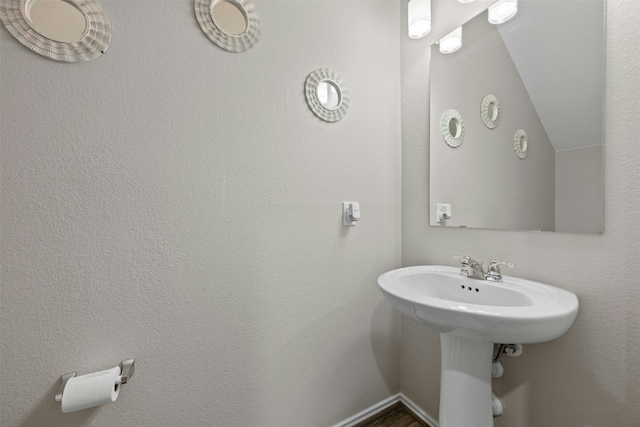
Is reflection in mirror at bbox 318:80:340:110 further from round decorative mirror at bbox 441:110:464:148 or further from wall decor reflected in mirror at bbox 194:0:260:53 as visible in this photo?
round decorative mirror at bbox 441:110:464:148

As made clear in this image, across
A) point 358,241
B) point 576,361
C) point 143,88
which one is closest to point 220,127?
point 143,88

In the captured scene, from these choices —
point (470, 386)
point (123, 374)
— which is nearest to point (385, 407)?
point (470, 386)

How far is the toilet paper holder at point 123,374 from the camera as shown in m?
0.67

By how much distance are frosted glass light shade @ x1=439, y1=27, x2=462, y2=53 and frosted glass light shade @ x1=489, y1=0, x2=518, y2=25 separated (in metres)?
0.13

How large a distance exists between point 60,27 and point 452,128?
4.86ft

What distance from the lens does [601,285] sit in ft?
2.39

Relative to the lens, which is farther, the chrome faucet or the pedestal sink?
the chrome faucet

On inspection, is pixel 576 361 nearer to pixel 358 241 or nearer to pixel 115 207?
pixel 358 241

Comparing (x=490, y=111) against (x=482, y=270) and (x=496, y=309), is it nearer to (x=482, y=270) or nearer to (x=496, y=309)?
(x=482, y=270)

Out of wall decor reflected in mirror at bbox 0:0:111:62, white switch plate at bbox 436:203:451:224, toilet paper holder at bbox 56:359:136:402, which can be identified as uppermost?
wall decor reflected in mirror at bbox 0:0:111:62

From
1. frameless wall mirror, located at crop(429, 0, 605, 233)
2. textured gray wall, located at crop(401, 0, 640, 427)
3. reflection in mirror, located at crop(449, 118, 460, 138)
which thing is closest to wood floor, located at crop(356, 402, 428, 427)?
textured gray wall, located at crop(401, 0, 640, 427)

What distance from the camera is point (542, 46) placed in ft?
2.84

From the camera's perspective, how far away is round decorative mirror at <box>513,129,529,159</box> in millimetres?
931

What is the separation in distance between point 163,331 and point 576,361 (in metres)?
1.39
